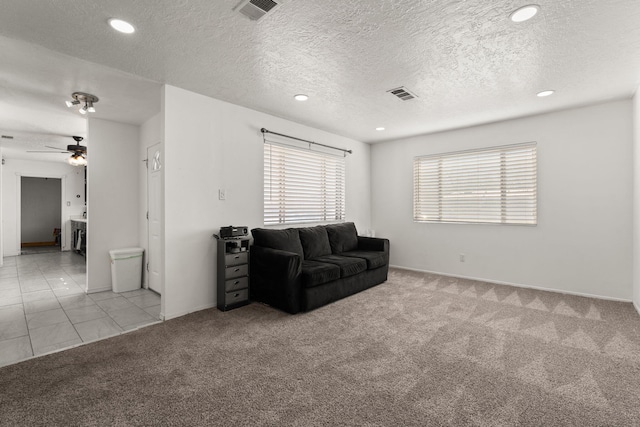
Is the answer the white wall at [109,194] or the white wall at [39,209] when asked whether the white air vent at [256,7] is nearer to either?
the white wall at [109,194]

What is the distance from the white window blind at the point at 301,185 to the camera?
4266 millimetres

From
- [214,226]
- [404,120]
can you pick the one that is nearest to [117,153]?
[214,226]

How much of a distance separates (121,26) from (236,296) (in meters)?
2.72

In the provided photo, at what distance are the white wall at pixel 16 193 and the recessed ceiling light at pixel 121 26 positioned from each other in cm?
812

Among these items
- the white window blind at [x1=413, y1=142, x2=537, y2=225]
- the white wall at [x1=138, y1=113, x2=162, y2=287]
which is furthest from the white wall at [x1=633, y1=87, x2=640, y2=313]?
the white wall at [x1=138, y1=113, x2=162, y2=287]

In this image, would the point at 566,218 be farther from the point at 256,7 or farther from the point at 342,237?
the point at 256,7

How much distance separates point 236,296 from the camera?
3469mm

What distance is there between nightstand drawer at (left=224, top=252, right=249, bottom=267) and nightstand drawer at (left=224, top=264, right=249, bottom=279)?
0.15 feet

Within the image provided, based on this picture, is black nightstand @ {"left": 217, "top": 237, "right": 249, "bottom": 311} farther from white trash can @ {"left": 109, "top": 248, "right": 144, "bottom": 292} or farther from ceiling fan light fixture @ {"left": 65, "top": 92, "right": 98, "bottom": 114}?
ceiling fan light fixture @ {"left": 65, "top": 92, "right": 98, "bottom": 114}

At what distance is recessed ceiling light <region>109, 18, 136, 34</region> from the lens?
208 centimetres

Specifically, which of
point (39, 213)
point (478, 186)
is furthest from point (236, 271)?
point (39, 213)

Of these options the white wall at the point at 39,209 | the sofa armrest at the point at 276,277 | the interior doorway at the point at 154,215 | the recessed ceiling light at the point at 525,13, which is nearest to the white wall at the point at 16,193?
the white wall at the point at 39,209

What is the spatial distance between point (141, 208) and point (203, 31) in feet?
10.9

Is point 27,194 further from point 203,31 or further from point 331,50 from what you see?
point 331,50
